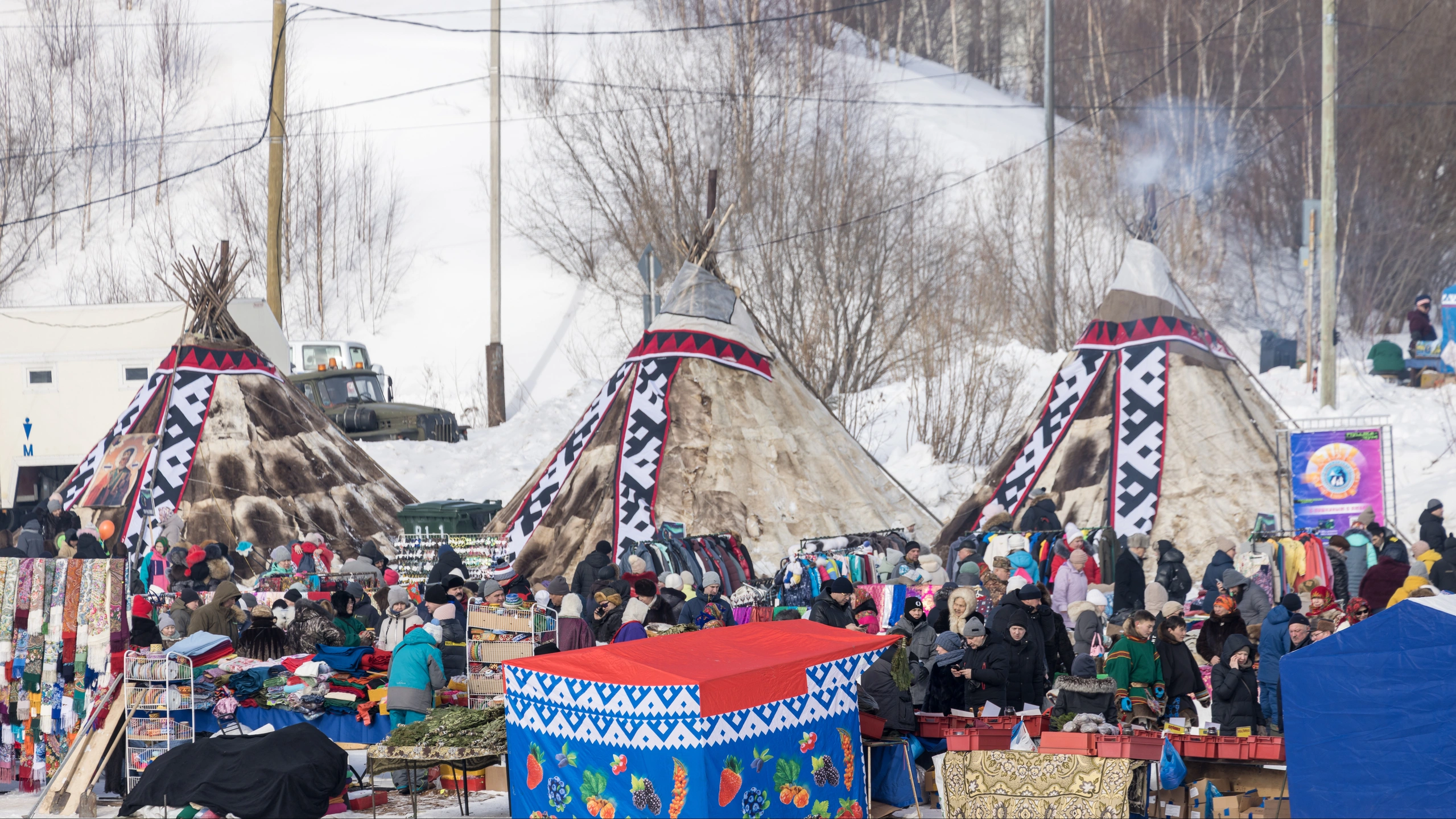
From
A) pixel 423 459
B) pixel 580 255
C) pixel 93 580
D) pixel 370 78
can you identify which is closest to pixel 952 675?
pixel 93 580

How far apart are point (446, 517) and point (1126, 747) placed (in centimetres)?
1175

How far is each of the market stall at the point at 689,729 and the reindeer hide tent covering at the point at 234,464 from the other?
1111 cm

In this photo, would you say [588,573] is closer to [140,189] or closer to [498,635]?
[498,635]

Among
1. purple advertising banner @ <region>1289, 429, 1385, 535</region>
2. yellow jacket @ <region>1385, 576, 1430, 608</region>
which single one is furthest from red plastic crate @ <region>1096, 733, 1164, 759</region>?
purple advertising banner @ <region>1289, 429, 1385, 535</region>

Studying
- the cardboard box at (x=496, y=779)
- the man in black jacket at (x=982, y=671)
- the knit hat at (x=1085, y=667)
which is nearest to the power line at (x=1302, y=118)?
the knit hat at (x=1085, y=667)

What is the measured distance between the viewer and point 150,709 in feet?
30.5

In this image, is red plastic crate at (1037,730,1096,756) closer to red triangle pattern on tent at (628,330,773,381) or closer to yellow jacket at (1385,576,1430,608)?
yellow jacket at (1385,576,1430,608)

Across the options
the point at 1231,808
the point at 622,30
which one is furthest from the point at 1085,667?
the point at 622,30

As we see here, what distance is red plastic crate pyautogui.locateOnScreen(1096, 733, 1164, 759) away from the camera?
7.77 meters

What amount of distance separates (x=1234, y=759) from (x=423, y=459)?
58.5ft

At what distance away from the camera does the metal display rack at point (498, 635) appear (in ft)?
33.1

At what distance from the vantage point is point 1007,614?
9.15m

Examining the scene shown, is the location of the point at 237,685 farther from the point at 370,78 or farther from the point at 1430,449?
the point at 370,78

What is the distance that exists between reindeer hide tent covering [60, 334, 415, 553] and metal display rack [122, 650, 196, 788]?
29.0ft
